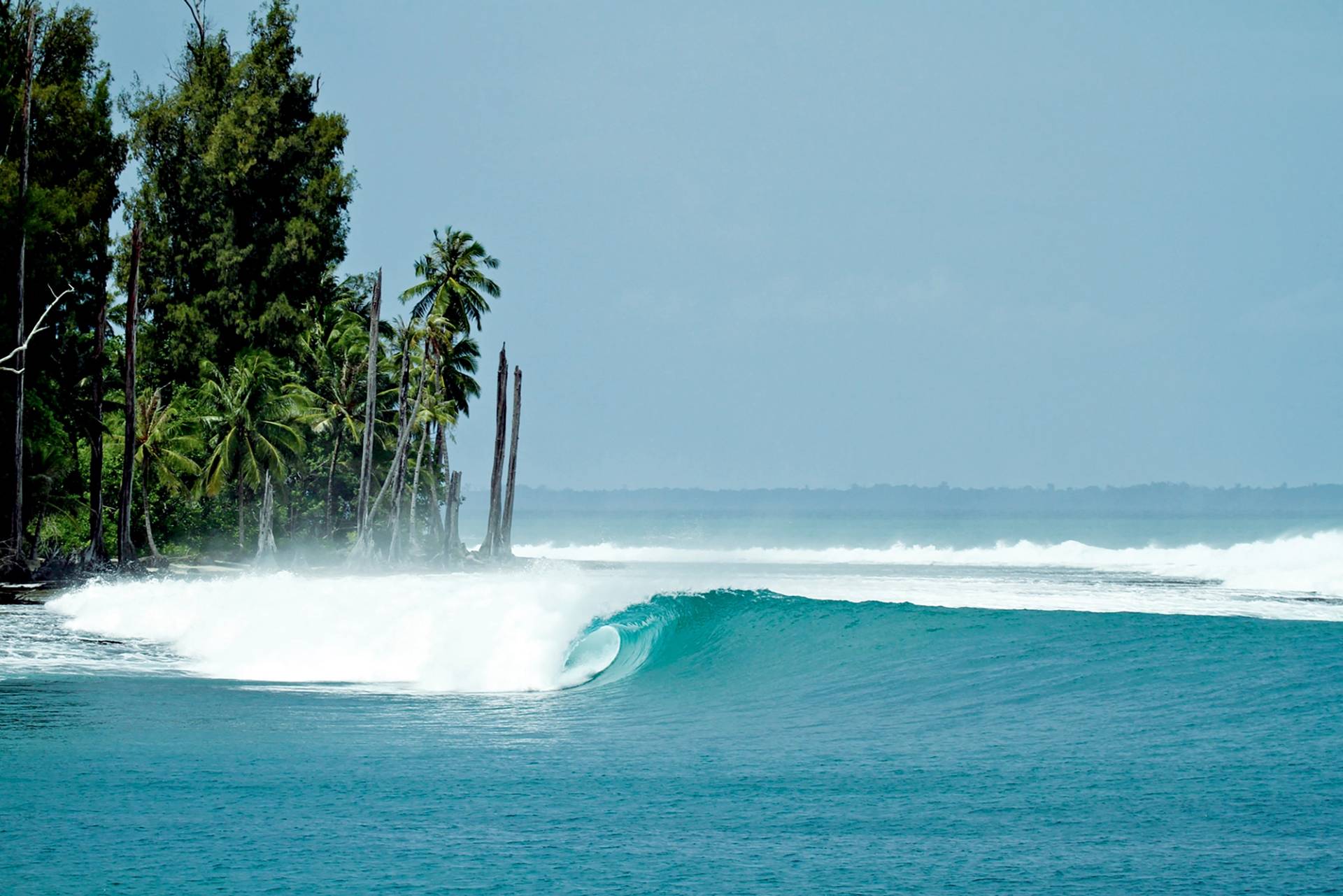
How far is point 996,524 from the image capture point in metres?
135

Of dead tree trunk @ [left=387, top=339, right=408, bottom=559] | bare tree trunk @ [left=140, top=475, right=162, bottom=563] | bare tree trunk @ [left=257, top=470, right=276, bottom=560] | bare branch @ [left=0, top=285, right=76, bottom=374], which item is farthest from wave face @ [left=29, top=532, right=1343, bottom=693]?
bare tree trunk @ [left=257, top=470, right=276, bottom=560]

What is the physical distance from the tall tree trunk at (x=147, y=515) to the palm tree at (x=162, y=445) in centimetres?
4

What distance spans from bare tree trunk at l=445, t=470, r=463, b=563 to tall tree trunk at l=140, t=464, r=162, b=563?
32.5ft

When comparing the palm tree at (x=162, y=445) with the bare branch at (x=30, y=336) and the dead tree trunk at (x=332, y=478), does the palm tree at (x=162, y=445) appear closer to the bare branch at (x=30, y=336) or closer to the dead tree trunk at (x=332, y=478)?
the dead tree trunk at (x=332, y=478)

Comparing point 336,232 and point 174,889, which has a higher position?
point 336,232

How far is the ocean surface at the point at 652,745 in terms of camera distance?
709cm

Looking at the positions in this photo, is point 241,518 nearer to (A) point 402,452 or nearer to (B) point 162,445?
(B) point 162,445

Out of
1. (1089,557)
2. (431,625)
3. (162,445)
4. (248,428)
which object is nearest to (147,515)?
(162,445)

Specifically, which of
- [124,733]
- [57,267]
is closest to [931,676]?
[124,733]

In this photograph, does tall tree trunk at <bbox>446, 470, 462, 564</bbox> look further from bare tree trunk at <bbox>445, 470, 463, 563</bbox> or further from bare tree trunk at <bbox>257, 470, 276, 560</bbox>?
bare tree trunk at <bbox>257, 470, 276, 560</bbox>

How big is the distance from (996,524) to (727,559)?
77627 mm

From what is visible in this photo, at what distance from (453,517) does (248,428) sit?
9417mm

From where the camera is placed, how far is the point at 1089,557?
56219mm

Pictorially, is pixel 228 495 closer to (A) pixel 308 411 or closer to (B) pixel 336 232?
(A) pixel 308 411
